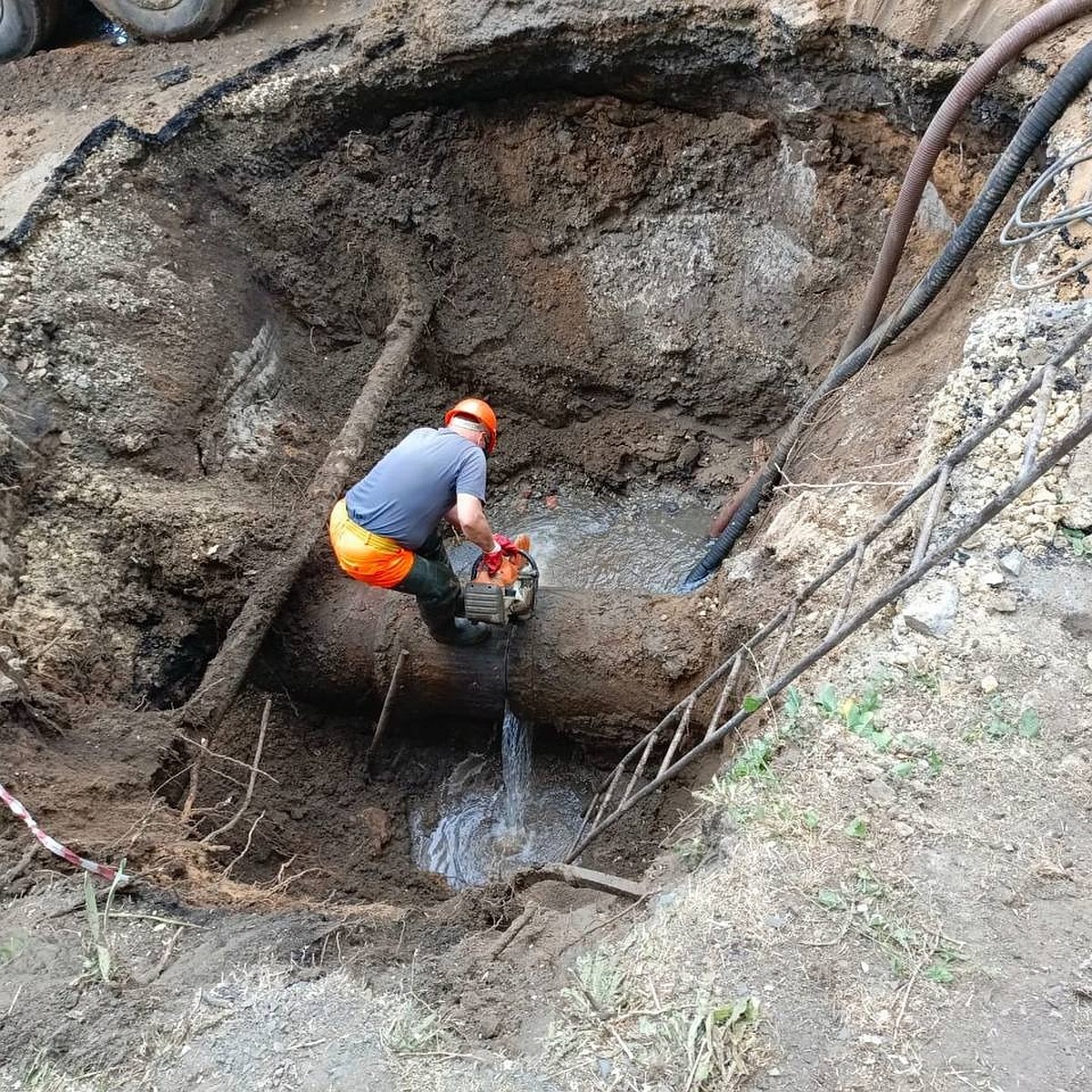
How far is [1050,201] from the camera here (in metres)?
3.76

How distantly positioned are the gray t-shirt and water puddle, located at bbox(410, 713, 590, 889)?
1.46 m

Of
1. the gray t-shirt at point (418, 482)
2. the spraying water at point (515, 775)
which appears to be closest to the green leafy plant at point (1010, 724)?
the gray t-shirt at point (418, 482)

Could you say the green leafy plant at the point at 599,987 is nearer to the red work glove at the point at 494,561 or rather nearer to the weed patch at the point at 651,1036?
the weed patch at the point at 651,1036

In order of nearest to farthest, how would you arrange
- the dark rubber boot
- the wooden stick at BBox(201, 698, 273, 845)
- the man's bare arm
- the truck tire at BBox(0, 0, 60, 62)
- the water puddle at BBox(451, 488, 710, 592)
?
the wooden stick at BBox(201, 698, 273, 845)
the man's bare arm
the dark rubber boot
the water puddle at BBox(451, 488, 710, 592)
the truck tire at BBox(0, 0, 60, 62)

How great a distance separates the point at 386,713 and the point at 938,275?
12.3 ft

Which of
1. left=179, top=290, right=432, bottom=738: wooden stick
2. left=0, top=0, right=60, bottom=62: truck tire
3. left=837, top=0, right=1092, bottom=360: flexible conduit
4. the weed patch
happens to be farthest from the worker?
left=0, top=0, right=60, bottom=62: truck tire

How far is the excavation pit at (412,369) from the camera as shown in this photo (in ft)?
13.5

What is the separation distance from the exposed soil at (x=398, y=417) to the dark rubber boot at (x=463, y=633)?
40 cm

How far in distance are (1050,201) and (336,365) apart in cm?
437

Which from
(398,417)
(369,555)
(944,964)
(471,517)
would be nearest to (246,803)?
(369,555)

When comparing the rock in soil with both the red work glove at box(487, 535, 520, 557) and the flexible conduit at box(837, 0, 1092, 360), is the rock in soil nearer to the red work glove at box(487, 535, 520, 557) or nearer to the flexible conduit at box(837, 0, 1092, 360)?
the red work glove at box(487, 535, 520, 557)

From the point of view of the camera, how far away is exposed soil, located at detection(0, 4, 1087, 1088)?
2.48m

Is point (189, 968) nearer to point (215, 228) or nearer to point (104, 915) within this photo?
point (104, 915)

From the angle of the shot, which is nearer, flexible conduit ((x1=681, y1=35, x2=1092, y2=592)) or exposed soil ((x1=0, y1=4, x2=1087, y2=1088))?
exposed soil ((x1=0, y1=4, x2=1087, y2=1088))
